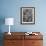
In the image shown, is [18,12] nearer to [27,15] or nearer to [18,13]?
[18,13]

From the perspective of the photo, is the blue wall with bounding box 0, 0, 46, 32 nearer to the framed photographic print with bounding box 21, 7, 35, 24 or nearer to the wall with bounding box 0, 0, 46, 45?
the wall with bounding box 0, 0, 46, 45

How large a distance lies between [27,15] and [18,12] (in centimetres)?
32

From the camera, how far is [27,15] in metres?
4.56

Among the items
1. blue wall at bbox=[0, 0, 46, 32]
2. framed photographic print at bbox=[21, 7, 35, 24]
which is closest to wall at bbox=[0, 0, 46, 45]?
blue wall at bbox=[0, 0, 46, 32]

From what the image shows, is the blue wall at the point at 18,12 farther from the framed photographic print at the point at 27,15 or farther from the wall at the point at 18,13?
the framed photographic print at the point at 27,15

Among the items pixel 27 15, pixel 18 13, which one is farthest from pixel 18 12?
pixel 27 15

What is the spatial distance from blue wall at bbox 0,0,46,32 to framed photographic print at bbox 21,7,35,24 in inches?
4.1

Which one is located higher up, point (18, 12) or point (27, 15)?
point (18, 12)

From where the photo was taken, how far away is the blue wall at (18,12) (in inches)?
179

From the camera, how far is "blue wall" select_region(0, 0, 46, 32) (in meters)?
4.55

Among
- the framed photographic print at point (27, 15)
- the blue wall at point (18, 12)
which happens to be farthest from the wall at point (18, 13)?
the framed photographic print at point (27, 15)

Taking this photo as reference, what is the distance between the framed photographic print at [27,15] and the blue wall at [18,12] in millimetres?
105

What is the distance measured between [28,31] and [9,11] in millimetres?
934

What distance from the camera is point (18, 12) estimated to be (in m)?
4.57
